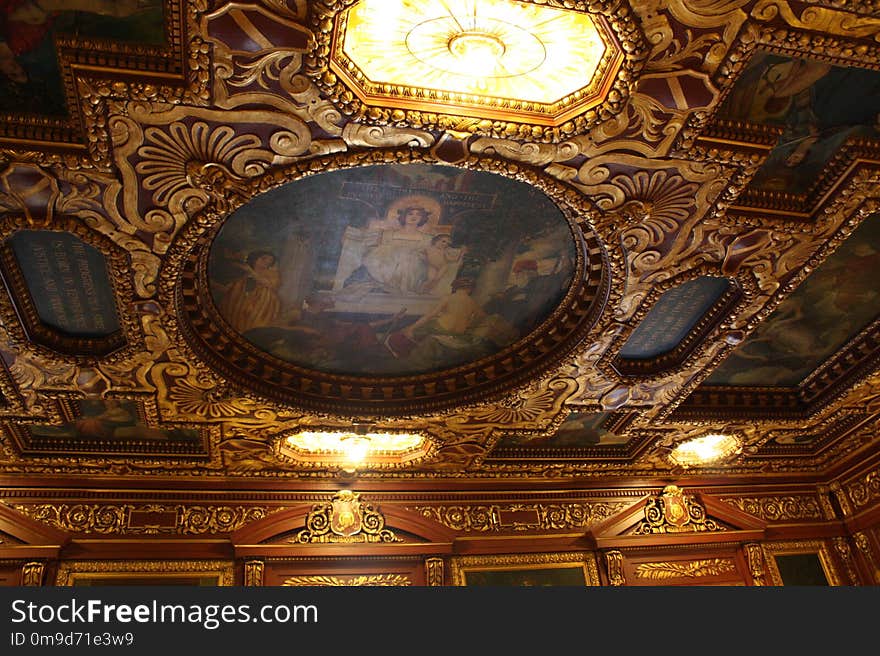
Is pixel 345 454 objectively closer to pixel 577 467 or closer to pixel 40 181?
pixel 577 467

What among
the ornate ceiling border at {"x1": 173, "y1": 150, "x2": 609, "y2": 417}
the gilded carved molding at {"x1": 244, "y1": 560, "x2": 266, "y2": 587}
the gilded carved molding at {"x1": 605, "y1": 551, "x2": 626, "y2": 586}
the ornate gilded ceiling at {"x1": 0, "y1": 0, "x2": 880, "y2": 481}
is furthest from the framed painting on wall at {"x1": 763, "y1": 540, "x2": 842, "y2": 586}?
the gilded carved molding at {"x1": 244, "y1": 560, "x2": 266, "y2": 587}

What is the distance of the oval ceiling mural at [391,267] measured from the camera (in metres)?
5.70

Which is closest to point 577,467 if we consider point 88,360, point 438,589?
point 88,360

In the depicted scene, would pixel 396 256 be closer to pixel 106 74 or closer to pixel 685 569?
pixel 106 74

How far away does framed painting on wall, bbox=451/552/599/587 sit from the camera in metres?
10.0

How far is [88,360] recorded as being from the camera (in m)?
7.03

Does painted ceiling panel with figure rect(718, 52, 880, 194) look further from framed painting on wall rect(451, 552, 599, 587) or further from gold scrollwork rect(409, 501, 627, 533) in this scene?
framed painting on wall rect(451, 552, 599, 587)

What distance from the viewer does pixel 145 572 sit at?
356 inches

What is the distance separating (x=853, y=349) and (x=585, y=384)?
3.47 m

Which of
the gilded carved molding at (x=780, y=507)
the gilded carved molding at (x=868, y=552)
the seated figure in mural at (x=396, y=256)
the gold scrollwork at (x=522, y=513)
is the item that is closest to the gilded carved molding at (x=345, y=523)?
the gold scrollwork at (x=522, y=513)

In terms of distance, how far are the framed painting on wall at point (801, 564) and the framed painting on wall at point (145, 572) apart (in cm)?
807

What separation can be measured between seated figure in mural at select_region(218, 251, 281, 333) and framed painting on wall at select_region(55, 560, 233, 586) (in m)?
3.95

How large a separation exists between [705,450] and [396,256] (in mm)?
7186

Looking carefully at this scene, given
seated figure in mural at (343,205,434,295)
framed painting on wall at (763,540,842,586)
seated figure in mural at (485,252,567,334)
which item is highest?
seated figure in mural at (343,205,434,295)
